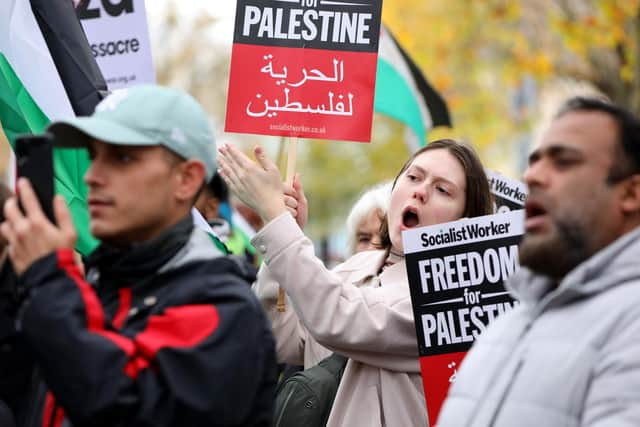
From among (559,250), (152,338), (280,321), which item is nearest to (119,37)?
(280,321)

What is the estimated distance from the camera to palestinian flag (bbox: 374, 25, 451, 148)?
30.7 feet

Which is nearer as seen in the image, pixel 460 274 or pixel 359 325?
pixel 359 325

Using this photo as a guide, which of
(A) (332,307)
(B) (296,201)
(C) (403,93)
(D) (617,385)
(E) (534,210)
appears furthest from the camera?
(C) (403,93)

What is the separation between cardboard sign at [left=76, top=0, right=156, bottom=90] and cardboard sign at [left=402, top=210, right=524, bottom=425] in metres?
2.65

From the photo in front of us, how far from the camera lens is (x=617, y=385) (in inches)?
120

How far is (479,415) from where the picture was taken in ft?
10.9

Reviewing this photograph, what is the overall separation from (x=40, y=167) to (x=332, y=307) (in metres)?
1.62

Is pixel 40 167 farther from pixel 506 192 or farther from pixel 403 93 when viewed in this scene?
pixel 403 93

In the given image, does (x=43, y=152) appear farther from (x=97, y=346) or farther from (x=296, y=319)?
(x=296, y=319)

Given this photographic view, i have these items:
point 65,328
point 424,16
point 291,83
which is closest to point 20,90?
point 291,83

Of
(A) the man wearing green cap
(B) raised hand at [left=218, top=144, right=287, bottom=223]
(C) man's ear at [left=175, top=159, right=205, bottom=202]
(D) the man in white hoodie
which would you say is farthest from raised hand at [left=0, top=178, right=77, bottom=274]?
(B) raised hand at [left=218, top=144, right=287, bottom=223]

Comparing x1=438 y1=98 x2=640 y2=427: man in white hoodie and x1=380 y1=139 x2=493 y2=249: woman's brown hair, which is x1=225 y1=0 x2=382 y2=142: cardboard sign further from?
x1=438 y1=98 x2=640 y2=427: man in white hoodie

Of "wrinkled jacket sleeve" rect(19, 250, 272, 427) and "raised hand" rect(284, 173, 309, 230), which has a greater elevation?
"raised hand" rect(284, 173, 309, 230)

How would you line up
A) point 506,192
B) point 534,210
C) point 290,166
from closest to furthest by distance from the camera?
point 534,210 → point 290,166 → point 506,192
